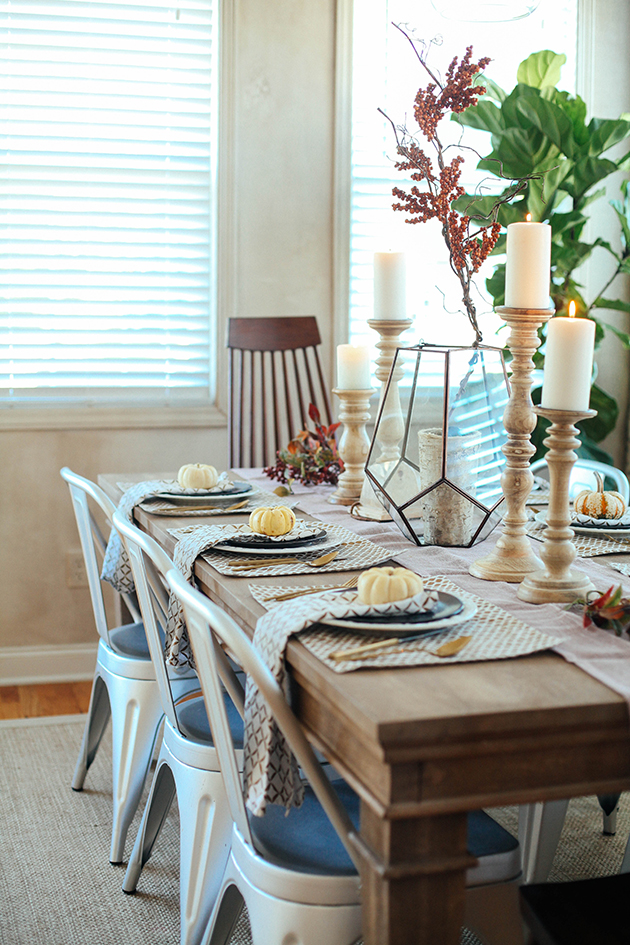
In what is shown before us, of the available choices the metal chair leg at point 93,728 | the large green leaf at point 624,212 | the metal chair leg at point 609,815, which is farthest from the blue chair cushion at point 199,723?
the large green leaf at point 624,212

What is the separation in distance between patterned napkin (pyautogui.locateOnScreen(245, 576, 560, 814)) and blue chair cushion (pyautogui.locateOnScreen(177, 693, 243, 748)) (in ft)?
1.37

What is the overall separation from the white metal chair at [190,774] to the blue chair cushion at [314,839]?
0.20 metres

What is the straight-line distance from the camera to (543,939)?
1045 millimetres

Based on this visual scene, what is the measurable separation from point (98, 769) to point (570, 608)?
1.69 m

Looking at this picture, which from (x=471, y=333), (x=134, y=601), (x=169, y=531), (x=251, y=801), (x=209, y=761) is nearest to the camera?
(x=251, y=801)

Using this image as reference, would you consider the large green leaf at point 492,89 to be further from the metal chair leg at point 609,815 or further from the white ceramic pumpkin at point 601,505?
the metal chair leg at point 609,815

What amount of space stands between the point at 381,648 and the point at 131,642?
1.14m

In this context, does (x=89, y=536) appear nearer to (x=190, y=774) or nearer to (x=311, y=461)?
(x=311, y=461)

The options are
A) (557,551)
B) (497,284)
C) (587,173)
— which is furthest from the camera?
(497,284)

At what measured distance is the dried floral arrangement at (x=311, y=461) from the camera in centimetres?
240

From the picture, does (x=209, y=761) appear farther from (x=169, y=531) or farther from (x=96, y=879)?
(x=96, y=879)

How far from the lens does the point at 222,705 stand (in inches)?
51.3

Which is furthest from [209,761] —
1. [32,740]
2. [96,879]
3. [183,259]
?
[183,259]

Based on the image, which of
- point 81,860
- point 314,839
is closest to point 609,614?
point 314,839
